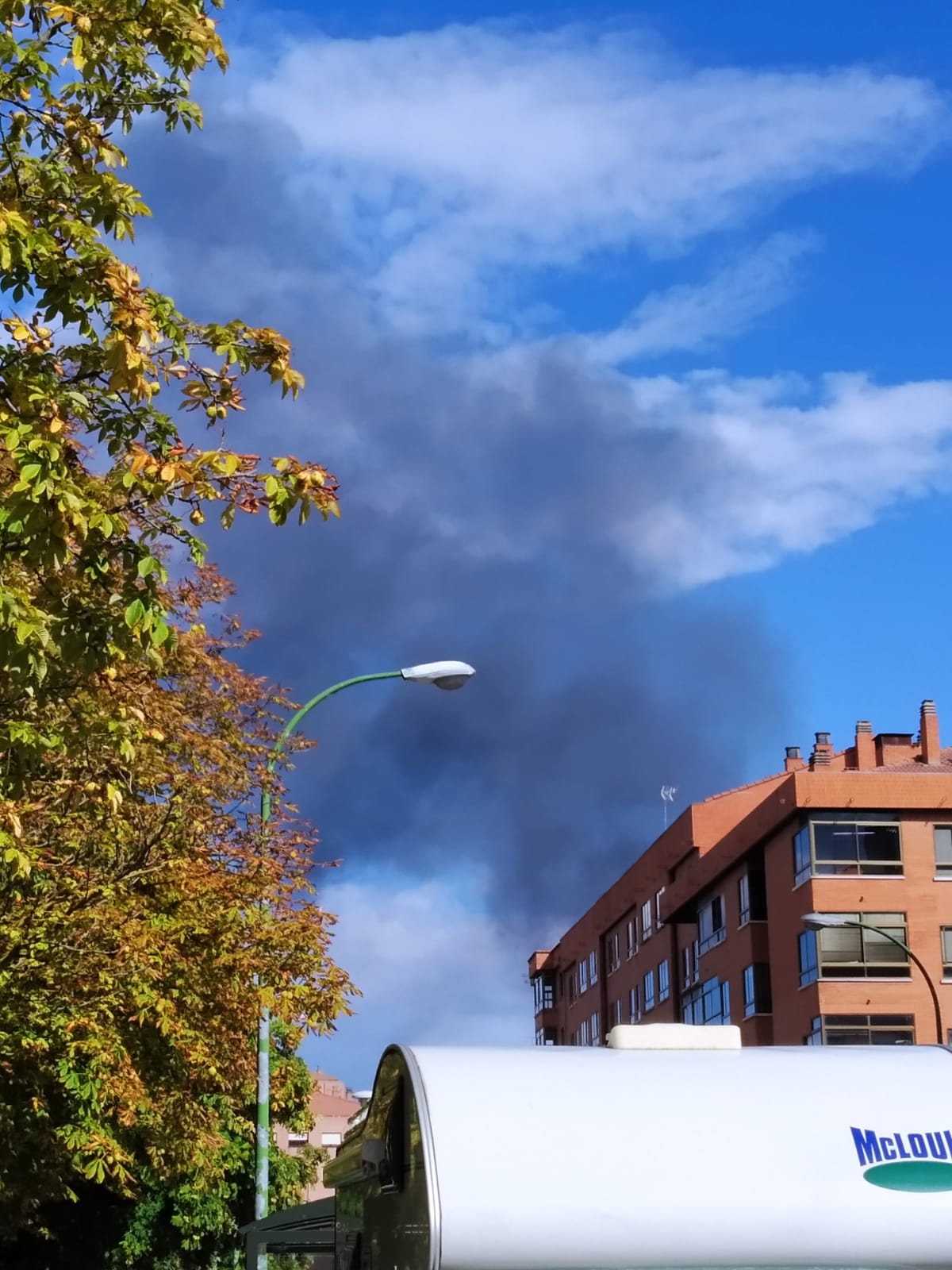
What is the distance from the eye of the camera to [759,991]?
56.3 m

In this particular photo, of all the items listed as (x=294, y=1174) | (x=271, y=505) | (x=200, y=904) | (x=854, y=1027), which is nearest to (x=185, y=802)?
(x=200, y=904)

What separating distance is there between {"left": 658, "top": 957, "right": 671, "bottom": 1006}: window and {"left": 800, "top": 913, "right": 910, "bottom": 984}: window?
17773 millimetres

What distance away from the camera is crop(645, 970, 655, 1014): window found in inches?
2842

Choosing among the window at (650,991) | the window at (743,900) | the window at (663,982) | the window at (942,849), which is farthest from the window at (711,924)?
the window at (942,849)

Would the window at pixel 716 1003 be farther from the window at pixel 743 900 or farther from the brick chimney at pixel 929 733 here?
the brick chimney at pixel 929 733

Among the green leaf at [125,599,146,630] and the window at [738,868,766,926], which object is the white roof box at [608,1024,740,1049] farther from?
the window at [738,868,766,926]

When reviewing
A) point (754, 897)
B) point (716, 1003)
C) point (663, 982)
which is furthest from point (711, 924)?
point (663, 982)

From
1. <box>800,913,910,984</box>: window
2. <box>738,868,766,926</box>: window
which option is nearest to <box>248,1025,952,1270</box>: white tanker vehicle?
<box>800,913,910,984</box>: window

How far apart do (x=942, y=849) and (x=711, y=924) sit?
37.9ft

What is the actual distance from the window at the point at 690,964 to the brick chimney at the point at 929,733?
10748 millimetres

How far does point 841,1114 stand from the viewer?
Result: 24.4ft

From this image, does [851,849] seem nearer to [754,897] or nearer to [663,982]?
[754,897]

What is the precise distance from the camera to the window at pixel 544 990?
96.5 m

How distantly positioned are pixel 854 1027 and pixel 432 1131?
4618 centimetres
